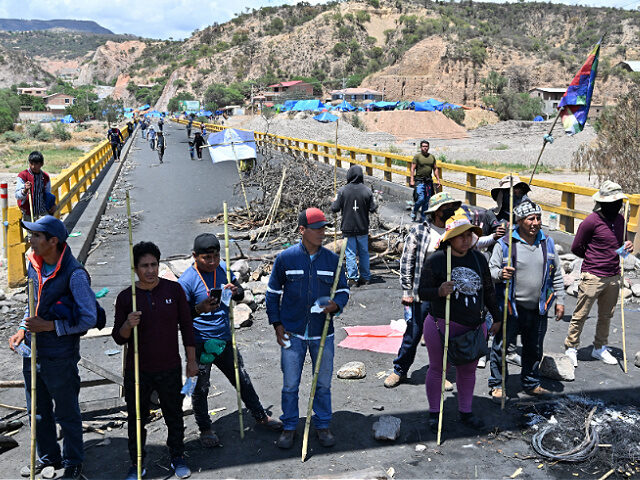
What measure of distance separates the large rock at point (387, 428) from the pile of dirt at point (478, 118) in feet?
220

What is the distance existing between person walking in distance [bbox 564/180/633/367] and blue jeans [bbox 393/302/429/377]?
62.6 inches

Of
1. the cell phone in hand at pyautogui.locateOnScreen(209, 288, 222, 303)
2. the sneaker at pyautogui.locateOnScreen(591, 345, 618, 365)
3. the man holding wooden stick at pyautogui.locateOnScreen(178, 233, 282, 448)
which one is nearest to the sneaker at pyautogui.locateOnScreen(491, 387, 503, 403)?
the sneaker at pyautogui.locateOnScreen(591, 345, 618, 365)

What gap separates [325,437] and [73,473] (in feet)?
5.45

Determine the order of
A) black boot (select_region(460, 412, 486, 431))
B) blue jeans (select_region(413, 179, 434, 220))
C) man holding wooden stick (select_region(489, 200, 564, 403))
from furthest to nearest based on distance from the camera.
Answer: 1. blue jeans (select_region(413, 179, 434, 220))
2. man holding wooden stick (select_region(489, 200, 564, 403))
3. black boot (select_region(460, 412, 486, 431))

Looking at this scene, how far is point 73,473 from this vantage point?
3.83 meters

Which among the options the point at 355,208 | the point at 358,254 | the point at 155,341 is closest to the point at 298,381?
the point at 155,341

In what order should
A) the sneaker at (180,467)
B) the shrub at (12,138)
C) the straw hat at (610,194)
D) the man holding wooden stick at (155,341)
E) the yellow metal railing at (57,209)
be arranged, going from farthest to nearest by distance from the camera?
1. the shrub at (12,138)
2. the yellow metal railing at (57,209)
3. the straw hat at (610,194)
4. the sneaker at (180,467)
5. the man holding wooden stick at (155,341)

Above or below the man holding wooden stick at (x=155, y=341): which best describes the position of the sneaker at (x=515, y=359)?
below

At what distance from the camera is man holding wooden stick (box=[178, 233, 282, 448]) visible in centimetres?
406

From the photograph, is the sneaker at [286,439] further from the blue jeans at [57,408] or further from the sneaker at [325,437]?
the blue jeans at [57,408]

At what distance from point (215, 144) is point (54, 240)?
11549 mm

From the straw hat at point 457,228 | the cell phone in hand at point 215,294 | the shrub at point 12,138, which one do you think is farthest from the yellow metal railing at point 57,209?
the shrub at point 12,138

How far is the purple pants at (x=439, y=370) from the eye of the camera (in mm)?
4234

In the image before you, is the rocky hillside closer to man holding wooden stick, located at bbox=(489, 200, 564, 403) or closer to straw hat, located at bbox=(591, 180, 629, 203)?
straw hat, located at bbox=(591, 180, 629, 203)
